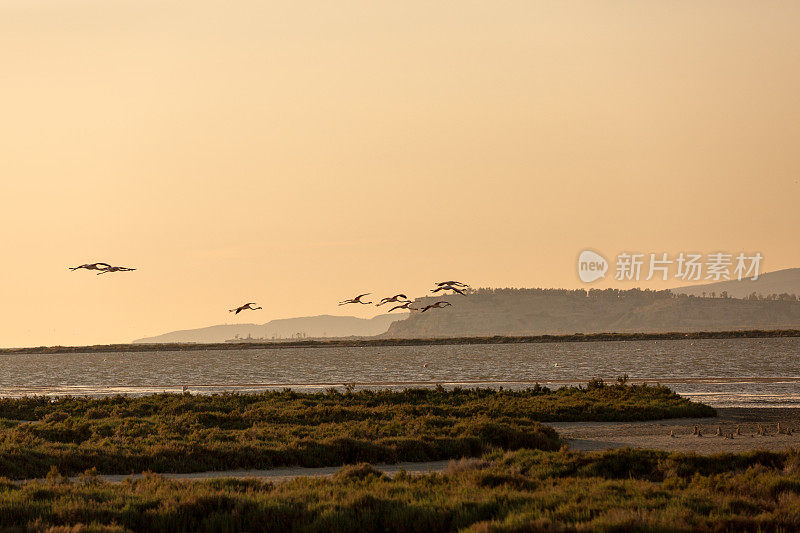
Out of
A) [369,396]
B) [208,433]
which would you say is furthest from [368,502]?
[369,396]

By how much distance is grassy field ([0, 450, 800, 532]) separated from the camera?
53.3ft

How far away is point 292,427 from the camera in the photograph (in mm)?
36031

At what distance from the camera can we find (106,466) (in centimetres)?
2777

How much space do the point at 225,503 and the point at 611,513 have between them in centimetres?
770

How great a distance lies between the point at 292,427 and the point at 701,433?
15749 mm

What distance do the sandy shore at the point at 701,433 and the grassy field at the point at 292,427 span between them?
1.53m

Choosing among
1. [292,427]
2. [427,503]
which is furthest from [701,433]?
[427,503]

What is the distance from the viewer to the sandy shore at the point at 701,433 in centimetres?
3058

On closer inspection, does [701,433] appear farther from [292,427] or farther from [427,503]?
[427,503]

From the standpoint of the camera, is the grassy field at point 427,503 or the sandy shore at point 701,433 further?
the sandy shore at point 701,433

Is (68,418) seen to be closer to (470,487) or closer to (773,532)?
(470,487)

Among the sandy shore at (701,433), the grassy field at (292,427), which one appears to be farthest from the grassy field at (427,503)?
the sandy shore at (701,433)

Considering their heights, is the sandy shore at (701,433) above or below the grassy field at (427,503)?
below

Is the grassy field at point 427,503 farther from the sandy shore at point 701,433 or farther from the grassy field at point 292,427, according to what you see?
the sandy shore at point 701,433
